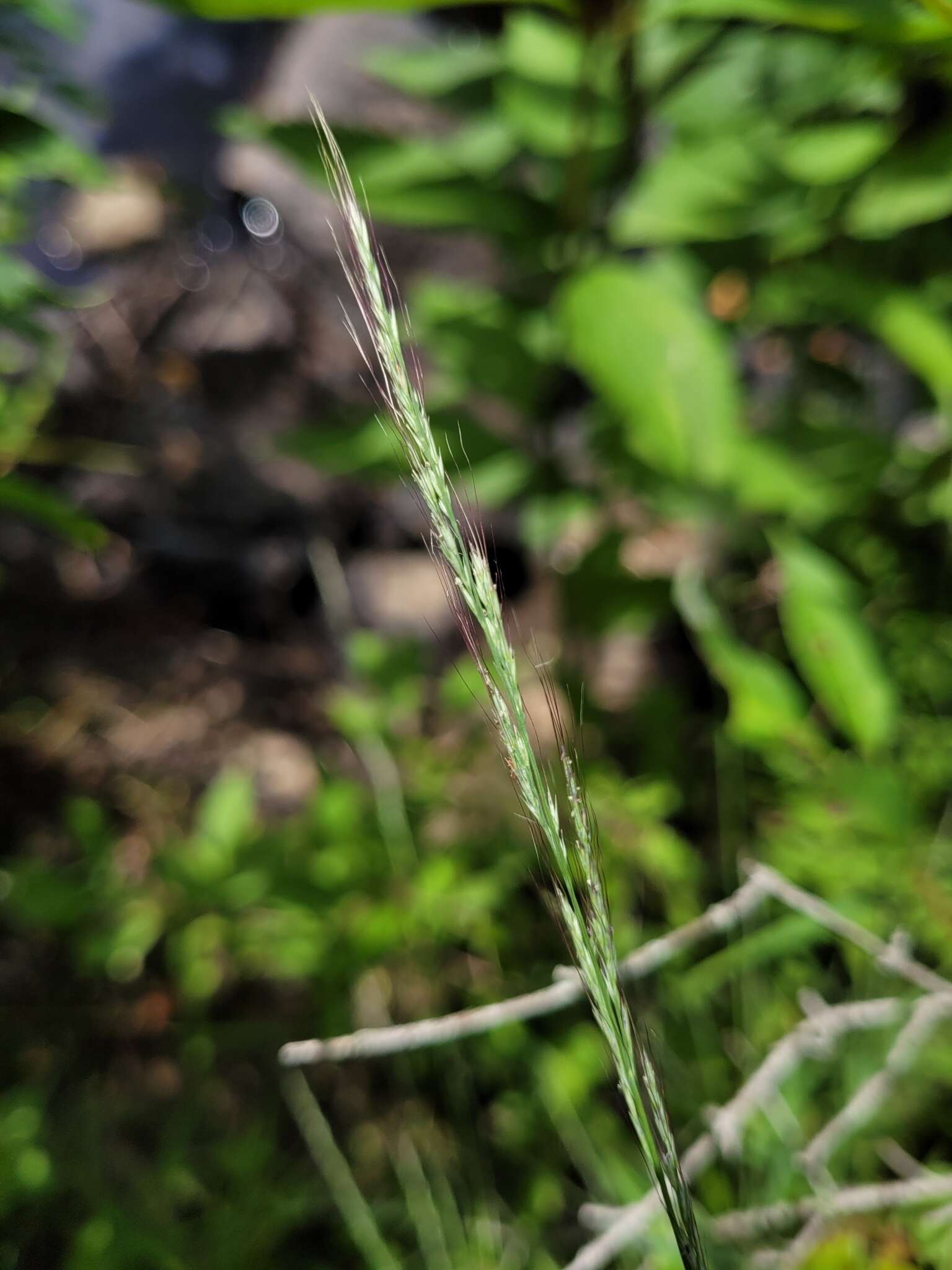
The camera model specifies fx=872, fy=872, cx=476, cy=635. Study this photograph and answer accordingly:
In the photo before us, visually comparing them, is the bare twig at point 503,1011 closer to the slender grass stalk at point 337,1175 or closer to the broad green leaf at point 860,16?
the slender grass stalk at point 337,1175

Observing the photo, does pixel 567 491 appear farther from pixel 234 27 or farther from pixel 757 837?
pixel 234 27

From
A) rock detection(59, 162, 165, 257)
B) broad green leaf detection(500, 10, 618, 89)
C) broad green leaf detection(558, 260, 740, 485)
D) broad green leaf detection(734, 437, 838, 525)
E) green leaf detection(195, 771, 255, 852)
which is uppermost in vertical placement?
rock detection(59, 162, 165, 257)

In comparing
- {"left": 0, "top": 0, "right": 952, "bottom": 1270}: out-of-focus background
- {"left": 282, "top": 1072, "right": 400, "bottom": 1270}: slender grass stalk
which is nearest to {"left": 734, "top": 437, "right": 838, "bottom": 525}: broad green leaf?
{"left": 0, "top": 0, "right": 952, "bottom": 1270}: out-of-focus background

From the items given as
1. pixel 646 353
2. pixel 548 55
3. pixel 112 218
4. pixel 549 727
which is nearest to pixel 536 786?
pixel 646 353

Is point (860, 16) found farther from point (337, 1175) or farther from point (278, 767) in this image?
point (278, 767)

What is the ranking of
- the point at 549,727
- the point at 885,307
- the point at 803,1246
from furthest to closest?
the point at 549,727
the point at 885,307
the point at 803,1246

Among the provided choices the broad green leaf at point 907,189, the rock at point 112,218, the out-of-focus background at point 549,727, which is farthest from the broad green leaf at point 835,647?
the rock at point 112,218

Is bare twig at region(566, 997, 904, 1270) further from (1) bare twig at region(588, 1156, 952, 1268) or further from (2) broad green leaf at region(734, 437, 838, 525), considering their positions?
(2) broad green leaf at region(734, 437, 838, 525)
